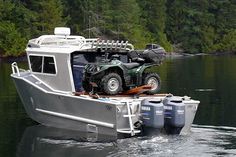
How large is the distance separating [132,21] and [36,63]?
198 ft

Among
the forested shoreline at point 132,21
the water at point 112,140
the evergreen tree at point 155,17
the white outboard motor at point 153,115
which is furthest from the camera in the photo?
the evergreen tree at point 155,17

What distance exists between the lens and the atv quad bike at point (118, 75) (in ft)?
59.2

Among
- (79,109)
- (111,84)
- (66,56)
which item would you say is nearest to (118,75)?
(111,84)

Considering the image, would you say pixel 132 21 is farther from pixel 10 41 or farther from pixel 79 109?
pixel 79 109

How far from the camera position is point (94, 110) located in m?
17.4

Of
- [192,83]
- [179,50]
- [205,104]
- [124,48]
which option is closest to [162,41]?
[179,50]

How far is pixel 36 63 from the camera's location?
20.1 m

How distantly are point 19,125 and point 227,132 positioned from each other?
727cm

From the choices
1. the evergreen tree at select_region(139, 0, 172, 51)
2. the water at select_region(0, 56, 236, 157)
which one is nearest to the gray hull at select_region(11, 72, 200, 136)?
the water at select_region(0, 56, 236, 157)

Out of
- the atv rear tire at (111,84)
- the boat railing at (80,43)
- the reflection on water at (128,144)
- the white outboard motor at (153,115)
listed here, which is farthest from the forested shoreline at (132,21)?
the white outboard motor at (153,115)

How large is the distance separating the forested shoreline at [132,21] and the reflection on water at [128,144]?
4861cm

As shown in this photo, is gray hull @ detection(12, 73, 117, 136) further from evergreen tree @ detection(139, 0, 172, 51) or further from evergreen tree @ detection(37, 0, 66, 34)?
evergreen tree @ detection(139, 0, 172, 51)

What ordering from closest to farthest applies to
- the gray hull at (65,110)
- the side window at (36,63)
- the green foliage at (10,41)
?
1. the gray hull at (65,110)
2. the side window at (36,63)
3. the green foliage at (10,41)

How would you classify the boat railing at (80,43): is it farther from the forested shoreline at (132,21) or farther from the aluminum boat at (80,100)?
the forested shoreline at (132,21)
